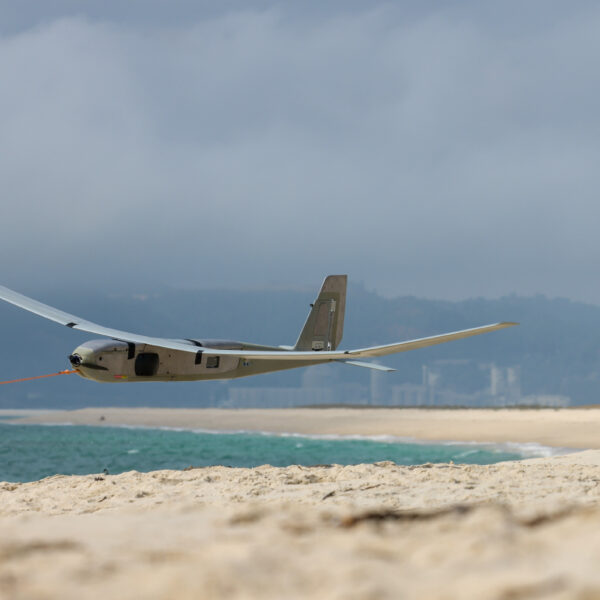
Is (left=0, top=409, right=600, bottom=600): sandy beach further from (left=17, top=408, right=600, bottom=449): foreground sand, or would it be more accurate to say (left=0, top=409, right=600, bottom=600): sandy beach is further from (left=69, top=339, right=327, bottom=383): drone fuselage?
(left=17, top=408, right=600, bottom=449): foreground sand

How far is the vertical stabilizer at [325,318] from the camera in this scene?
16.6 metres

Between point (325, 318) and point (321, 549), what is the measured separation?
12.7m

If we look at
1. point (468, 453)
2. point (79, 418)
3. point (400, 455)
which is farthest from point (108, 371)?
point (79, 418)

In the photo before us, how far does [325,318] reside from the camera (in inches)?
655

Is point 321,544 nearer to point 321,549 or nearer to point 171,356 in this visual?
point 321,549

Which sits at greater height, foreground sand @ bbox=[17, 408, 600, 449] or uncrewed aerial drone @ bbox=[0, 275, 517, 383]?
uncrewed aerial drone @ bbox=[0, 275, 517, 383]

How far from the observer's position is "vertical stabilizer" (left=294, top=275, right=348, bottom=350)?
16.6m

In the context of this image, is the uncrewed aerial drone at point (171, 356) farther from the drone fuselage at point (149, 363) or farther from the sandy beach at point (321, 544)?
the sandy beach at point (321, 544)

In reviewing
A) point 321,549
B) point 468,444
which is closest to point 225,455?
point 468,444

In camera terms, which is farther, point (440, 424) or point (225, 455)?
→ point (440, 424)

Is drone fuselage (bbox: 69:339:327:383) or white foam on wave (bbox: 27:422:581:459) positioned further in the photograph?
white foam on wave (bbox: 27:422:581:459)

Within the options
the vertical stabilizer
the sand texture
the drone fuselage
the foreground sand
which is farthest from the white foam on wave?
the sand texture

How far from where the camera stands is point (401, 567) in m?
3.57

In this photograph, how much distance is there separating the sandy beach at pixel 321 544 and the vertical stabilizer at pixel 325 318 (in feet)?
29.8
